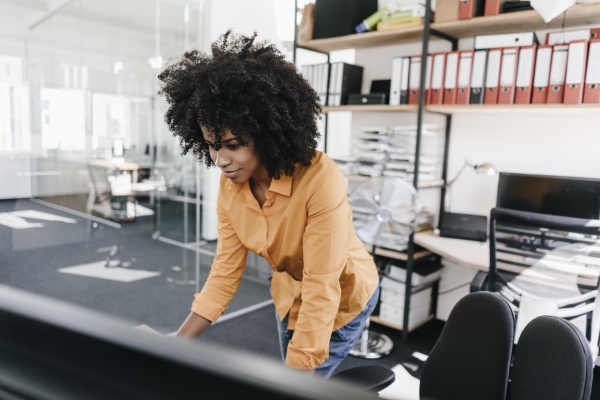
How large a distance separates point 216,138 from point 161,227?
214 centimetres

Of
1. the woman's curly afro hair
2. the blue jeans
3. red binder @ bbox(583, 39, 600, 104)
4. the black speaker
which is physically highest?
the black speaker

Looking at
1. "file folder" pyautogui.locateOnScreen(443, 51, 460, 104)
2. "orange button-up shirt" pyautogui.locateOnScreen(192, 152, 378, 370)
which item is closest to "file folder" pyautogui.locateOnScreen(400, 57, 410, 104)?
"file folder" pyautogui.locateOnScreen(443, 51, 460, 104)

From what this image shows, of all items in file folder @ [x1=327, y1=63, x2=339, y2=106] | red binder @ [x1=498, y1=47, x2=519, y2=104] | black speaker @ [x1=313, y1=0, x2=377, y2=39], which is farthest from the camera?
file folder @ [x1=327, y1=63, x2=339, y2=106]

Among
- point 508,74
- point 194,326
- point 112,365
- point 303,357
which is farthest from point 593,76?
point 112,365

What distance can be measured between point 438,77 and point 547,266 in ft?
4.05

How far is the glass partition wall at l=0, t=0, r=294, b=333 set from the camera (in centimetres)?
210

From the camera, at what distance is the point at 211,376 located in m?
0.24

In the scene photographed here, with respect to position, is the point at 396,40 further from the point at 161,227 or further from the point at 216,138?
the point at 216,138

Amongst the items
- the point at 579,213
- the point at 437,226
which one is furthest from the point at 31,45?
the point at 579,213

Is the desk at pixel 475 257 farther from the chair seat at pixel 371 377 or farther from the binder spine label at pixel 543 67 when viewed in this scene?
the chair seat at pixel 371 377

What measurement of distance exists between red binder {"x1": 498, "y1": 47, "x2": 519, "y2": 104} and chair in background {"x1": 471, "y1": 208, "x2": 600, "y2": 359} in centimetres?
80

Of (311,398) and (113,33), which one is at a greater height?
(113,33)

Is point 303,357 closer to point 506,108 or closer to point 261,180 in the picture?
point 261,180

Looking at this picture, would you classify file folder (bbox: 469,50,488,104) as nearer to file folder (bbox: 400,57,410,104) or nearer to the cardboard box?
the cardboard box
